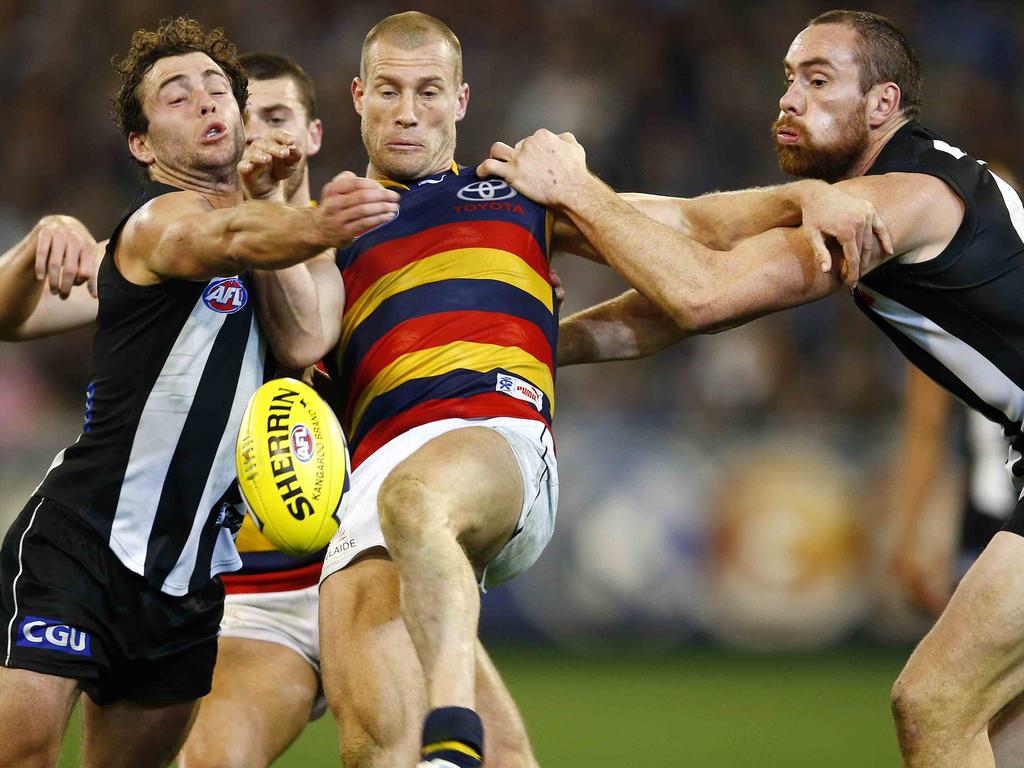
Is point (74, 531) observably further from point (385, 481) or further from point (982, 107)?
point (982, 107)

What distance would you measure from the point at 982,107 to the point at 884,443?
368 cm

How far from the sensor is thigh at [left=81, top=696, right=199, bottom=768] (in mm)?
4781

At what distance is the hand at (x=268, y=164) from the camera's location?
472cm

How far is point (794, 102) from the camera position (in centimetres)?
513

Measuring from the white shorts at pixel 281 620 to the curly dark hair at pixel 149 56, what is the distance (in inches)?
76.3

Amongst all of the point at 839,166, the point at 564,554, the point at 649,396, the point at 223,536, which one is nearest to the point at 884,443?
the point at 649,396

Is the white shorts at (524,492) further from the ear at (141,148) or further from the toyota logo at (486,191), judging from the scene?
the ear at (141,148)

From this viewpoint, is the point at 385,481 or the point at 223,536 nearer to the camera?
the point at 385,481

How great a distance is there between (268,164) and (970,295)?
2.30 m

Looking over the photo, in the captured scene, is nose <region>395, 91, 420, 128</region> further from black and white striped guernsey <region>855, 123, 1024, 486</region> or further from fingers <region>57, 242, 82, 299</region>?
black and white striped guernsey <region>855, 123, 1024, 486</region>

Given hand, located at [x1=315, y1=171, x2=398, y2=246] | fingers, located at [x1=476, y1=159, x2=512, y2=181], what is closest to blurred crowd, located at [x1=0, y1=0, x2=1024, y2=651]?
fingers, located at [x1=476, y1=159, x2=512, y2=181]

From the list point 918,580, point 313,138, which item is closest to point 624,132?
point 313,138

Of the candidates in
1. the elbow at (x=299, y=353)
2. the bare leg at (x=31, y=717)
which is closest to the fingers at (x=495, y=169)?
the elbow at (x=299, y=353)

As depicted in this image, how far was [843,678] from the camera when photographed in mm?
10273
